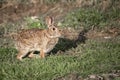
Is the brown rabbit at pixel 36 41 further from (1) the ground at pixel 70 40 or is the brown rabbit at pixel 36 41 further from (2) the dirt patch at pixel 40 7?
(2) the dirt patch at pixel 40 7

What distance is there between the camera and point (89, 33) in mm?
11664

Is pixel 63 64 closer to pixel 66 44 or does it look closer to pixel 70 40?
pixel 66 44

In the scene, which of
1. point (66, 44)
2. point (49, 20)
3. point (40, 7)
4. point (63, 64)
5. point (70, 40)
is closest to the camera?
point (63, 64)

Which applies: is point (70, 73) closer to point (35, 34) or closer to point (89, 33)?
point (35, 34)

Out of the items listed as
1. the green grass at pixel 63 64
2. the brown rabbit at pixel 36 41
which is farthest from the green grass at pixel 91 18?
the brown rabbit at pixel 36 41

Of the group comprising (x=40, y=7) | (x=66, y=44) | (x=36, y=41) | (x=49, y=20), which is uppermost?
(x=49, y=20)

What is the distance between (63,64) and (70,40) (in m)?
2.76

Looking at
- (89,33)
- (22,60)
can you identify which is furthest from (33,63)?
(89,33)

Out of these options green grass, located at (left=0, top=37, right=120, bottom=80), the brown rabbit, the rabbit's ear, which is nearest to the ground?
green grass, located at (left=0, top=37, right=120, bottom=80)

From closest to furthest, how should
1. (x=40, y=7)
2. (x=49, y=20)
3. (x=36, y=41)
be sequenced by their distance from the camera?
(x=49, y=20)
(x=36, y=41)
(x=40, y=7)

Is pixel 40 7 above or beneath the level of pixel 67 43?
above

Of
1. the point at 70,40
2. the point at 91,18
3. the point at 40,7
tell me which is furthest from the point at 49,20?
the point at 40,7

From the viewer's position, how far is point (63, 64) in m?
8.65

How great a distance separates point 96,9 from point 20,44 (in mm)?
3737
